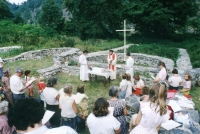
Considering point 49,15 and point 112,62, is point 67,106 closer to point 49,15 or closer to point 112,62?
point 112,62

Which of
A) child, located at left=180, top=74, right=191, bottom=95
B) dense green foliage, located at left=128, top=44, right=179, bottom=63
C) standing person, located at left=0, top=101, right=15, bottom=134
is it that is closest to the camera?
standing person, located at left=0, top=101, right=15, bottom=134

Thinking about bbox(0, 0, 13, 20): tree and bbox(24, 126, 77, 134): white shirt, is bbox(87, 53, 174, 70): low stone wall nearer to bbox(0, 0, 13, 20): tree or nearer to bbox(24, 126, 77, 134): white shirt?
bbox(24, 126, 77, 134): white shirt

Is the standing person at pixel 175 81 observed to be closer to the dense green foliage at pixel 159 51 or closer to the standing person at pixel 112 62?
the standing person at pixel 112 62

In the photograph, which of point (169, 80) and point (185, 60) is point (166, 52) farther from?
point (169, 80)

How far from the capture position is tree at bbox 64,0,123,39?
90.0ft

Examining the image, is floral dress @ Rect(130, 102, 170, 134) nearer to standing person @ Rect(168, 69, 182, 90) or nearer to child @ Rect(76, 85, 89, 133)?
child @ Rect(76, 85, 89, 133)

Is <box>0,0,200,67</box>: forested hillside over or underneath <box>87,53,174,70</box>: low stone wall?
over

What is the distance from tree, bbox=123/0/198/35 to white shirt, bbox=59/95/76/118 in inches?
829

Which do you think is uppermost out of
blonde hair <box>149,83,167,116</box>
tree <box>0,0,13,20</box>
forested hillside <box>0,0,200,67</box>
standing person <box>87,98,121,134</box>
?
tree <box>0,0,13,20</box>

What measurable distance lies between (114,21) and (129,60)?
19.4m

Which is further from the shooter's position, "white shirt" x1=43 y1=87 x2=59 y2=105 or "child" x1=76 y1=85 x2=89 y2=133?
"child" x1=76 y1=85 x2=89 y2=133

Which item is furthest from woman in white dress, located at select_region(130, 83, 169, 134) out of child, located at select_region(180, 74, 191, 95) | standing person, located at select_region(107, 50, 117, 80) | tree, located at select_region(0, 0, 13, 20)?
tree, located at select_region(0, 0, 13, 20)

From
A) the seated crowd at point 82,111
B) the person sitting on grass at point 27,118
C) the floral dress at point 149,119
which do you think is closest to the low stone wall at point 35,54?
the seated crowd at point 82,111

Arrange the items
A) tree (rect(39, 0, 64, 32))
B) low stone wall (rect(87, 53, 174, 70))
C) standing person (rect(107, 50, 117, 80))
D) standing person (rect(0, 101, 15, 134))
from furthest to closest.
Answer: tree (rect(39, 0, 64, 32)) < low stone wall (rect(87, 53, 174, 70)) < standing person (rect(107, 50, 117, 80)) < standing person (rect(0, 101, 15, 134))
